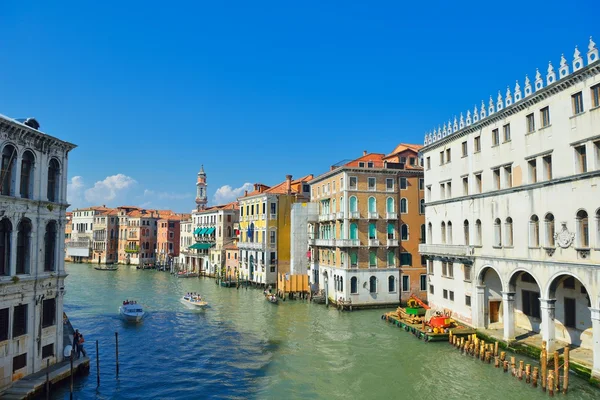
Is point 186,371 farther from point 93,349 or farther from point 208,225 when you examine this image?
point 208,225

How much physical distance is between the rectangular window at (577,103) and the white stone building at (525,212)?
0.04 metres

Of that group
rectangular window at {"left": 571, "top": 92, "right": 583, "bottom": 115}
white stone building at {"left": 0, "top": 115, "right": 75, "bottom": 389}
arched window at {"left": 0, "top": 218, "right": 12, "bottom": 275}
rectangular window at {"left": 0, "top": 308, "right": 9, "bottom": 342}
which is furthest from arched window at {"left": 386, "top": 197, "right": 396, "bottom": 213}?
rectangular window at {"left": 0, "top": 308, "right": 9, "bottom": 342}

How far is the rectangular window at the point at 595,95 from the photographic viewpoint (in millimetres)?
17941

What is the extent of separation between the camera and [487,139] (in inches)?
1003

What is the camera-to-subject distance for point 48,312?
18047 mm

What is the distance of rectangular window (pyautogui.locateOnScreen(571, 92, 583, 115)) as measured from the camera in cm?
1888

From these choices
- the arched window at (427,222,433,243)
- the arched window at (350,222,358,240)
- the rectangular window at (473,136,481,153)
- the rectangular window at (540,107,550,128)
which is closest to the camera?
the rectangular window at (540,107,550,128)

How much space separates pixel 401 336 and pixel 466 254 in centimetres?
A: 601

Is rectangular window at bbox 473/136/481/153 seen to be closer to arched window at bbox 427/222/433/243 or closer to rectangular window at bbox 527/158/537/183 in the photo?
rectangular window at bbox 527/158/537/183

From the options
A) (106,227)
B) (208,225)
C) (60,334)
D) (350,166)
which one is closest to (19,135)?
(60,334)

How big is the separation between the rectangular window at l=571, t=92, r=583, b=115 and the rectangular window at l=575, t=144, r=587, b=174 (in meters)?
1.47

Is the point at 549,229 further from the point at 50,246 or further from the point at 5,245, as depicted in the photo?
the point at 5,245

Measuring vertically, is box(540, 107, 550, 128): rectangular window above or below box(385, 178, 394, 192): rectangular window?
above

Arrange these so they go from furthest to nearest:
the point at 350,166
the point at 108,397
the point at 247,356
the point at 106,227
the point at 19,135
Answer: the point at 106,227 < the point at 350,166 < the point at 247,356 < the point at 108,397 < the point at 19,135
